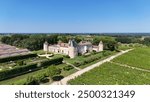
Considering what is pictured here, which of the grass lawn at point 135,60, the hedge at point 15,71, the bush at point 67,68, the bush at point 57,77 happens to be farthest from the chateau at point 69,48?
the grass lawn at point 135,60

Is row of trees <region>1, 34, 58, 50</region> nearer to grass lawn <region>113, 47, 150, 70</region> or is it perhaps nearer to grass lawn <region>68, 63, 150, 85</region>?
grass lawn <region>68, 63, 150, 85</region>

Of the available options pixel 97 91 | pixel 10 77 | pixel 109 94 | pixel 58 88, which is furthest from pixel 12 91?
pixel 10 77

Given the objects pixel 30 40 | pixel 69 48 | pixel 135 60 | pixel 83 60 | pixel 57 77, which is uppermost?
pixel 30 40

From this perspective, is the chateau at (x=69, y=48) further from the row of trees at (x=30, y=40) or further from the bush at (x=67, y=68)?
the bush at (x=67, y=68)

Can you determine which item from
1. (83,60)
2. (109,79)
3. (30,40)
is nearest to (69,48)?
(30,40)

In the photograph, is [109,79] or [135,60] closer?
[109,79]

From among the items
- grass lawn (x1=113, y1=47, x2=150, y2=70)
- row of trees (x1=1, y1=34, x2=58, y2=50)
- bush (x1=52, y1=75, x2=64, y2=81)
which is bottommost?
grass lawn (x1=113, y1=47, x2=150, y2=70)

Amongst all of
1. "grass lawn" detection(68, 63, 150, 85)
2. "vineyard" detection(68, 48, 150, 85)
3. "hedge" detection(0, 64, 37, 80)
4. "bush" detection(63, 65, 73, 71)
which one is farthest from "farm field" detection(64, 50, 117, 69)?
"hedge" detection(0, 64, 37, 80)

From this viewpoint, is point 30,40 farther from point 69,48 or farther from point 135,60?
point 135,60

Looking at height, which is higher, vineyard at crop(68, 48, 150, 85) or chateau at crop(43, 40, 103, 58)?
chateau at crop(43, 40, 103, 58)

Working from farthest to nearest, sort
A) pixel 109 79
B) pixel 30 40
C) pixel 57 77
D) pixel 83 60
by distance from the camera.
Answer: pixel 83 60
pixel 57 77
pixel 30 40
pixel 109 79

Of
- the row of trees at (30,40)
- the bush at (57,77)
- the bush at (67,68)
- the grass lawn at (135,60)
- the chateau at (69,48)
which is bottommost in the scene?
the grass lawn at (135,60)
